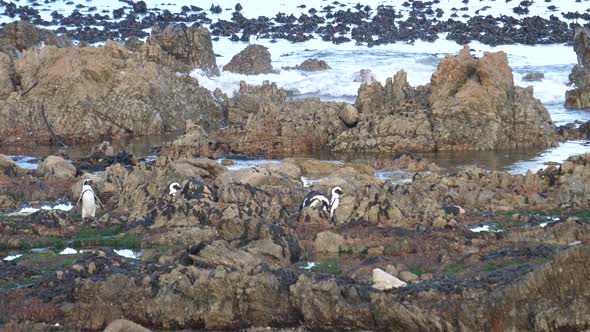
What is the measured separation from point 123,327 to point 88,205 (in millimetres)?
8933

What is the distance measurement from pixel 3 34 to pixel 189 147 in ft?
46.2

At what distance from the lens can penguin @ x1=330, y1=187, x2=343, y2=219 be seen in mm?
20094

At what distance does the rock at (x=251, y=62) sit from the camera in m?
46.2

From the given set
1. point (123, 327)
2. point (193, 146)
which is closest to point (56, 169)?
point (193, 146)

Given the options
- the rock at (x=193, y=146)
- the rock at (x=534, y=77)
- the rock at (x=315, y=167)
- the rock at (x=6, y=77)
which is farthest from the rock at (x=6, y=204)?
the rock at (x=534, y=77)

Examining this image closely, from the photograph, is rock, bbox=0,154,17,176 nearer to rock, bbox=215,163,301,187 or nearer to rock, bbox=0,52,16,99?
rock, bbox=215,163,301,187

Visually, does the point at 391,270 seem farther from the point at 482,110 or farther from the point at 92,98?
the point at 92,98

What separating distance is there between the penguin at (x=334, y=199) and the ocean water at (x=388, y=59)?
7981 millimetres

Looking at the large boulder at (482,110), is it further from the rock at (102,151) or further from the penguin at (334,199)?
the penguin at (334,199)

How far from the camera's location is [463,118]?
31.7m

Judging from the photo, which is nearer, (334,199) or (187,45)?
(334,199)

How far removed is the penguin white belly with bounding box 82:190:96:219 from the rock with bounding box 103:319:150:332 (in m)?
8.33

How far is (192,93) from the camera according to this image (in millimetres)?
37312

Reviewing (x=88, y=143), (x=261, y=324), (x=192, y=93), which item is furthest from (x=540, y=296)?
(x=192, y=93)
